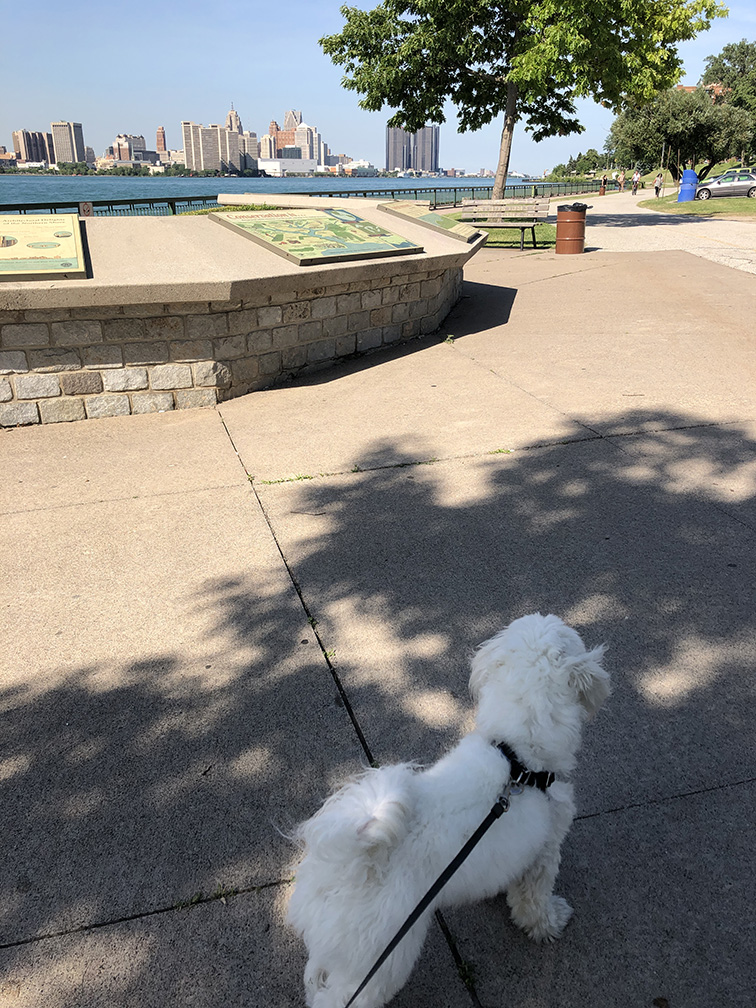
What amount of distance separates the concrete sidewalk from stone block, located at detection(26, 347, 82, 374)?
516 millimetres

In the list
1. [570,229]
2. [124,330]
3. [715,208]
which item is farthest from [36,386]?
[715,208]

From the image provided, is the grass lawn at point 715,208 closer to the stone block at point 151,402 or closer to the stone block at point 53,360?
the stone block at point 151,402

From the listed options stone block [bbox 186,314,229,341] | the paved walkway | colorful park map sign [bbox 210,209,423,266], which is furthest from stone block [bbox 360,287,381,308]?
the paved walkway

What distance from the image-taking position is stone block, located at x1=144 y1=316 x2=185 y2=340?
6.18 meters

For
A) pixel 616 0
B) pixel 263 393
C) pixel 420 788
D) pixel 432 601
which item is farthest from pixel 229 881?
pixel 616 0

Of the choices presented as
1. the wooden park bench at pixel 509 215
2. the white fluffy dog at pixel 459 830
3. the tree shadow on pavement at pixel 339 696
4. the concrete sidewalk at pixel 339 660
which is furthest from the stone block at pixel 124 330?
the wooden park bench at pixel 509 215

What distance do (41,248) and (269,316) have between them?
2068 millimetres

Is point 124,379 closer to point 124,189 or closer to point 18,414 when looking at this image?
point 18,414

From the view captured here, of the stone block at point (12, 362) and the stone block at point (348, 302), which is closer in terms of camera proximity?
the stone block at point (12, 362)

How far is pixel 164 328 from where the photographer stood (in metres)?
6.23

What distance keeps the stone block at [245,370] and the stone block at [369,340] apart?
1.58 meters

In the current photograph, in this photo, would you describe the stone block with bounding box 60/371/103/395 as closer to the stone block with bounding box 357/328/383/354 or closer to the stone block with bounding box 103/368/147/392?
the stone block with bounding box 103/368/147/392

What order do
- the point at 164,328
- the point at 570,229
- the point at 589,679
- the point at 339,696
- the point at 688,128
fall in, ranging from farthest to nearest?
the point at 688,128
the point at 570,229
the point at 164,328
the point at 339,696
the point at 589,679

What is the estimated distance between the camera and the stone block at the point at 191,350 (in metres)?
6.35
